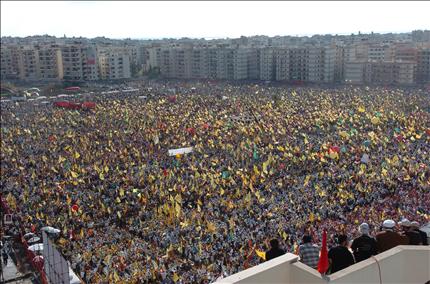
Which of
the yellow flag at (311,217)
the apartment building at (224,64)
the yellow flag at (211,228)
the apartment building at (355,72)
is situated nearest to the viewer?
the yellow flag at (211,228)

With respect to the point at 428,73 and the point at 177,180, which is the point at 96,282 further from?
the point at 428,73

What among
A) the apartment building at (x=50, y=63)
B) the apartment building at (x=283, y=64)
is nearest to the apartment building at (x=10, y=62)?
the apartment building at (x=50, y=63)

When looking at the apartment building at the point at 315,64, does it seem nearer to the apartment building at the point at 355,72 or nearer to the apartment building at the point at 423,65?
the apartment building at the point at 355,72

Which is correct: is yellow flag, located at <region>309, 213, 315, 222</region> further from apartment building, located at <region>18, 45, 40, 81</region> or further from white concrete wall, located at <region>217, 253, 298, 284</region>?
apartment building, located at <region>18, 45, 40, 81</region>

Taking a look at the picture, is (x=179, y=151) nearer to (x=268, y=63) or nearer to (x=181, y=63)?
(x=268, y=63)

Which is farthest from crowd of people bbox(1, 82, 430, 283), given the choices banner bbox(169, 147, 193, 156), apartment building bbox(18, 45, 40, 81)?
apartment building bbox(18, 45, 40, 81)
